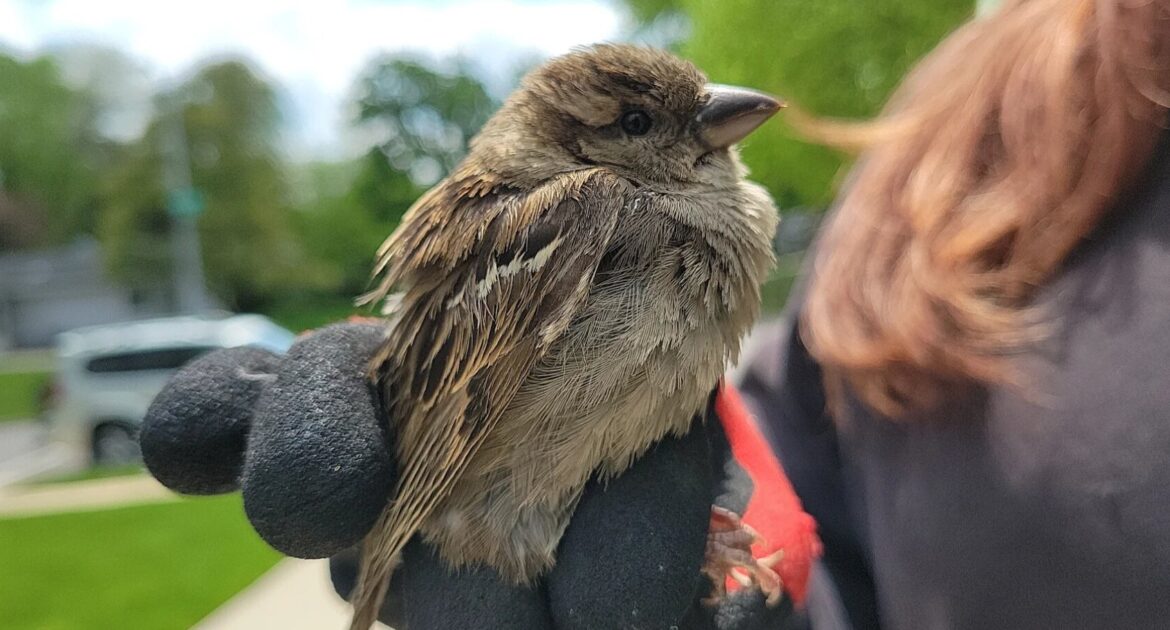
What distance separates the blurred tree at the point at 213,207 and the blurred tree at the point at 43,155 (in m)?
2.51

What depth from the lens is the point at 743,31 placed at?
9078mm

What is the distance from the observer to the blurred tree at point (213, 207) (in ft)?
69.3

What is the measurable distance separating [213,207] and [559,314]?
23.1m

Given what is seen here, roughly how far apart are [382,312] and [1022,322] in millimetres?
1047

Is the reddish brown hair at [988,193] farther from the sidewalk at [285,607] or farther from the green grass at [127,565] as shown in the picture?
the green grass at [127,565]

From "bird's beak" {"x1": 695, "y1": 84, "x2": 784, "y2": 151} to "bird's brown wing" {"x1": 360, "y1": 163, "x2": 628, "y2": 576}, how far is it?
0.22m

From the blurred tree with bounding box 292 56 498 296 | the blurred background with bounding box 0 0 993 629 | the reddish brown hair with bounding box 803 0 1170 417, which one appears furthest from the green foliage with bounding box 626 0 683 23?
the reddish brown hair with bounding box 803 0 1170 417

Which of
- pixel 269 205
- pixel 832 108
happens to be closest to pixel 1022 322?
pixel 832 108

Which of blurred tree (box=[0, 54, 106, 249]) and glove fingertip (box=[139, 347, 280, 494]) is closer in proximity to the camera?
glove fingertip (box=[139, 347, 280, 494])

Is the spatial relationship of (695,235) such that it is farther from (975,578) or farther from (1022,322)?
(975,578)

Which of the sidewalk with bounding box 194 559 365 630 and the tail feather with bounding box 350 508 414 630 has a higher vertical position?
the tail feather with bounding box 350 508 414 630

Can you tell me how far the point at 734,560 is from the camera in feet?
4.13

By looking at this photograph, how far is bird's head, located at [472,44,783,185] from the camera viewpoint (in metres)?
1.25

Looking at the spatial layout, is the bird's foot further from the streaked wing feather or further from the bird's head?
the bird's head
